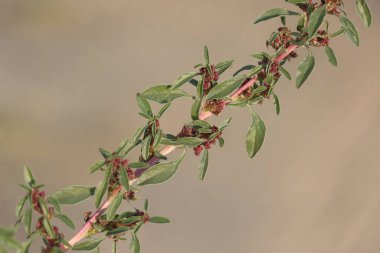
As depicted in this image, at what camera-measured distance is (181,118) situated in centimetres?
136

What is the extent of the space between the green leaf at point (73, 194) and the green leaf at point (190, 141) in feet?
0.31

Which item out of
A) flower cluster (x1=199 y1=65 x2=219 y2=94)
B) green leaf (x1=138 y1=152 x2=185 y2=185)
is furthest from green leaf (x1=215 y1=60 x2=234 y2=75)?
green leaf (x1=138 y1=152 x2=185 y2=185)

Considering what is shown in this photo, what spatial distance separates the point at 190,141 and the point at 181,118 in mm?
822

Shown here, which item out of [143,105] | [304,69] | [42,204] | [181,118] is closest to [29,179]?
[42,204]

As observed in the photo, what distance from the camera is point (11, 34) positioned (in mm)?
1339

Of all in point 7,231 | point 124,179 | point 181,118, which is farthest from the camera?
point 181,118

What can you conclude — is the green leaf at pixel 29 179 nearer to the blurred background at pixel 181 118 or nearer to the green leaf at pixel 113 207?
the green leaf at pixel 113 207

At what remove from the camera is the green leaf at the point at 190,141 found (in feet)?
1.76

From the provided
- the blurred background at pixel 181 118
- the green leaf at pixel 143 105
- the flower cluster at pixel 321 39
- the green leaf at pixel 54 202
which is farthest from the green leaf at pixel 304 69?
the blurred background at pixel 181 118

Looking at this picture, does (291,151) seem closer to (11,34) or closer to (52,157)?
(52,157)

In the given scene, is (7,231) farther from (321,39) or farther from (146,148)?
(321,39)

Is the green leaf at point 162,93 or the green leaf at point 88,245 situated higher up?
the green leaf at point 162,93

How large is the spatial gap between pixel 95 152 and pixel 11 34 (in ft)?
1.16

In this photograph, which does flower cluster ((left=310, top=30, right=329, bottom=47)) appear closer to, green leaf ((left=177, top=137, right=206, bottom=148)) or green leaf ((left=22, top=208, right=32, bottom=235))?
green leaf ((left=177, top=137, right=206, bottom=148))
